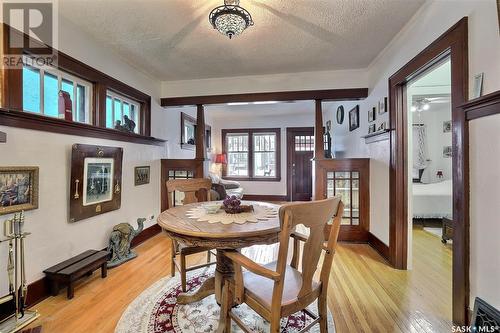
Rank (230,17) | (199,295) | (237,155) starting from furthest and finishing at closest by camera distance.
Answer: (237,155)
(199,295)
(230,17)

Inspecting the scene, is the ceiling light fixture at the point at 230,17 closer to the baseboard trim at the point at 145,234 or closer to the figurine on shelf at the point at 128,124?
the figurine on shelf at the point at 128,124

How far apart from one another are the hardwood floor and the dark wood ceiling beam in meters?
2.20

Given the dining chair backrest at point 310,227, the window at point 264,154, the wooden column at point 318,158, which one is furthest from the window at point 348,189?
the window at point 264,154

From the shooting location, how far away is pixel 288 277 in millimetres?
1445

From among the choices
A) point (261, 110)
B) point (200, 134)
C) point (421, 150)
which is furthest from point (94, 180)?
point (421, 150)

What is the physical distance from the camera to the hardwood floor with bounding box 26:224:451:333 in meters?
1.65

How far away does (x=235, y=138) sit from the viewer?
7035 mm

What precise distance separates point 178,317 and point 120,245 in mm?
1442

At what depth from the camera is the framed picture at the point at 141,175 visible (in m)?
3.21

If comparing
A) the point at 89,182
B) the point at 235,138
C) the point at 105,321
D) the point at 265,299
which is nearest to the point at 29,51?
the point at 89,182

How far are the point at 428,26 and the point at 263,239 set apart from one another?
2250 mm

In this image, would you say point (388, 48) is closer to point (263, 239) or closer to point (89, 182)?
point (263, 239)

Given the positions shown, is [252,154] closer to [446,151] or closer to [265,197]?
[265,197]

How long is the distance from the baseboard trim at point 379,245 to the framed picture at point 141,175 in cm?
331
